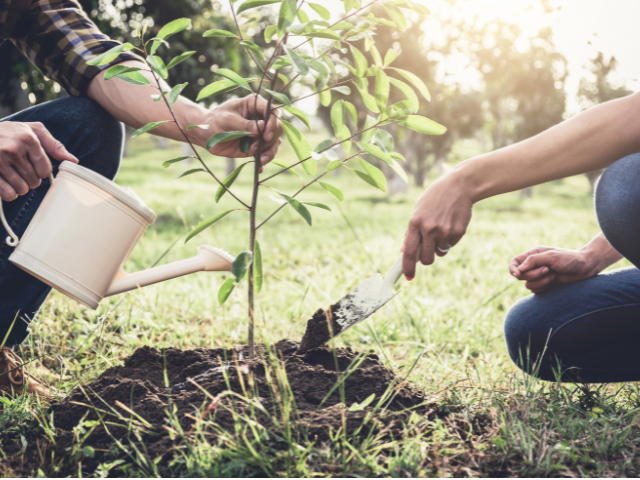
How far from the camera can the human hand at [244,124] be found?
1.37 metres

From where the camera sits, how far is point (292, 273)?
342 cm

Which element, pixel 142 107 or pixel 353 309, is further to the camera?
pixel 142 107

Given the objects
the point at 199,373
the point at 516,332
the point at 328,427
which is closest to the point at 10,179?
the point at 199,373

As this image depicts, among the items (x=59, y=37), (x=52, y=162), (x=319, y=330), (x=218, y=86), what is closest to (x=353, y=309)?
(x=319, y=330)

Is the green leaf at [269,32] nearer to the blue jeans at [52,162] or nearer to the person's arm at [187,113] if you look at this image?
the person's arm at [187,113]

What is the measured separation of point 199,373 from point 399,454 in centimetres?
62

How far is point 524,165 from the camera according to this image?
1287mm

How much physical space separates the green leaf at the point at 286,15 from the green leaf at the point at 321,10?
0.48ft

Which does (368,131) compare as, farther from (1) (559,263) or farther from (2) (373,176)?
(1) (559,263)

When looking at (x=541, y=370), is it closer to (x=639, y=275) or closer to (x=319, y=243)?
(x=639, y=275)

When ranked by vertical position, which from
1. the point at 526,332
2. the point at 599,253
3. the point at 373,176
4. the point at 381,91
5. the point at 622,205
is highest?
the point at 381,91

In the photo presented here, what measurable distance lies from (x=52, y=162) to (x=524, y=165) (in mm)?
1548

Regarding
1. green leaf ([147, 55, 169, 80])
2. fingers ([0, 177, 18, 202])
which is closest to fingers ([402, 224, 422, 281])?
green leaf ([147, 55, 169, 80])

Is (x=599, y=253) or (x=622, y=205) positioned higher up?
(x=622, y=205)
